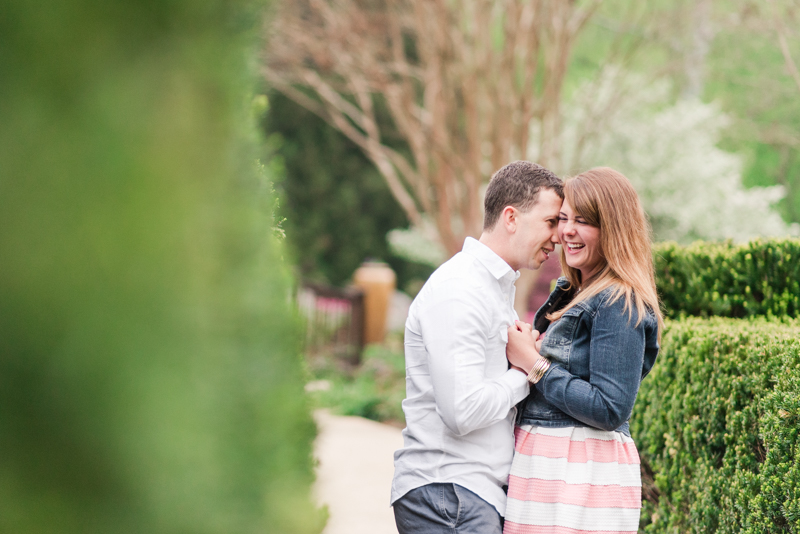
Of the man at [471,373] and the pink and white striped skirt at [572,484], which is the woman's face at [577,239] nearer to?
the man at [471,373]

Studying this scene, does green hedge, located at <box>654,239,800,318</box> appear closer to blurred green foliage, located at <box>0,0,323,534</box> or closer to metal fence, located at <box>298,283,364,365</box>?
blurred green foliage, located at <box>0,0,323,534</box>

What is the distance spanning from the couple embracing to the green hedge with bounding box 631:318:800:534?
77cm

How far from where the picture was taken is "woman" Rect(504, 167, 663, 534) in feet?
6.85

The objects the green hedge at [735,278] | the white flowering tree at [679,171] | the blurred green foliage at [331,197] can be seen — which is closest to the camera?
the green hedge at [735,278]

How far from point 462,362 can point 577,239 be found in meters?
0.68

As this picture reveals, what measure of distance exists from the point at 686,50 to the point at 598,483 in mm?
12378

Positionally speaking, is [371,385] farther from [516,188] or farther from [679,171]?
[516,188]

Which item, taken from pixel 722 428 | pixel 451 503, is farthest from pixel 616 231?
pixel 722 428

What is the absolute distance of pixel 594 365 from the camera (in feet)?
6.91

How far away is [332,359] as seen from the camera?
1248cm

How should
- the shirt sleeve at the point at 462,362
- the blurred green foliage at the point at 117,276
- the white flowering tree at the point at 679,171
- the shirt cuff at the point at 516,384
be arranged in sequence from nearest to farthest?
the blurred green foliage at the point at 117,276, the shirt sleeve at the point at 462,362, the shirt cuff at the point at 516,384, the white flowering tree at the point at 679,171

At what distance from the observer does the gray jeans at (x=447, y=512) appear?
81.4 inches

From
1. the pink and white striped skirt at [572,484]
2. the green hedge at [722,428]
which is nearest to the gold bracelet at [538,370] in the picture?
the pink and white striped skirt at [572,484]

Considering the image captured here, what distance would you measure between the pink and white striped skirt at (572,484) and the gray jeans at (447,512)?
106mm
